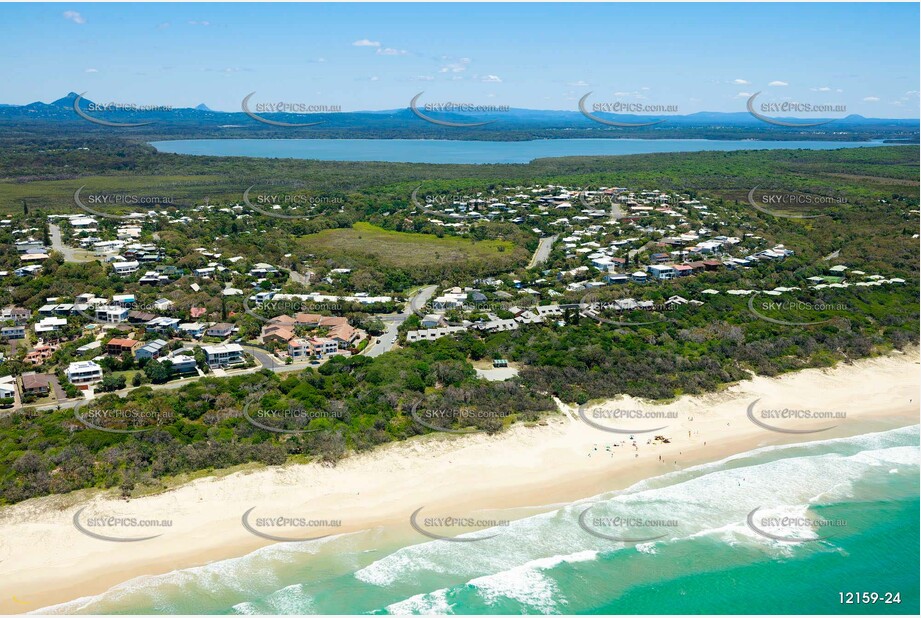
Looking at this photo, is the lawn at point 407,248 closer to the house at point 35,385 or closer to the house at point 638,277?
the house at point 638,277

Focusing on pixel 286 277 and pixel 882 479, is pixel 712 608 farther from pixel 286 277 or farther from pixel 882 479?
pixel 286 277

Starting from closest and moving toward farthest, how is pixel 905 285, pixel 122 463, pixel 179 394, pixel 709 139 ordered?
pixel 122 463 < pixel 179 394 < pixel 905 285 < pixel 709 139

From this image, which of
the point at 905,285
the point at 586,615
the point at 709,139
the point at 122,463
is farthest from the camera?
the point at 709,139

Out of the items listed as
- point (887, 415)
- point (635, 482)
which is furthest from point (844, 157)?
point (635, 482)

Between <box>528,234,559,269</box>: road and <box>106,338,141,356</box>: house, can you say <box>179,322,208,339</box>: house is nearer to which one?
<box>106,338,141,356</box>: house

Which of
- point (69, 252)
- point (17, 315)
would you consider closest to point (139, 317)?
point (17, 315)

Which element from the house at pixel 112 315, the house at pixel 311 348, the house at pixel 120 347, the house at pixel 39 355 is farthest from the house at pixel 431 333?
the house at pixel 39 355

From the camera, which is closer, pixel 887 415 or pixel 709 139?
pixel 887 415

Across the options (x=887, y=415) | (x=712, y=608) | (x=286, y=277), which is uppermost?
(x=286, y=277)
